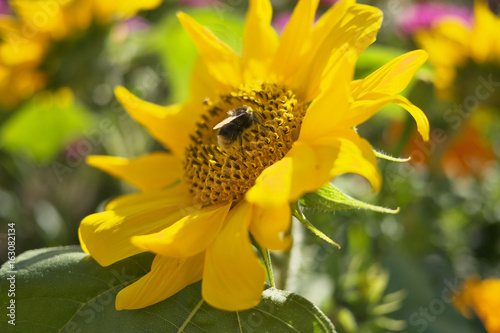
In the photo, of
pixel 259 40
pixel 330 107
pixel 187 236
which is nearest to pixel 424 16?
pixel 259 40

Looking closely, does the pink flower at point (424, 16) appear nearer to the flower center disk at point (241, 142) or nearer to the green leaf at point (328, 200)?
the flower center disk at point (241, 142)

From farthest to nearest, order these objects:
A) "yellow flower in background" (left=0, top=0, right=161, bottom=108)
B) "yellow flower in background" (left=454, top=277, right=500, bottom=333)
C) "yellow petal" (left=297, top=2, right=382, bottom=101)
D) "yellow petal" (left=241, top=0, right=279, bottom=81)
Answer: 1. "yellow flower in background" (left=0, top=0, right=161, bottom=108)
2. "yellow flower in background" (left=454, top=277, right=500, bottom=333)
3. "yellow petal" (left=241, top=0, right=279, bottom=81)
4. "yellow petal" (left=297, top=2, right=382, bottom=101)

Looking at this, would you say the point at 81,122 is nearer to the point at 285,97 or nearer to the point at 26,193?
the point at 26,193

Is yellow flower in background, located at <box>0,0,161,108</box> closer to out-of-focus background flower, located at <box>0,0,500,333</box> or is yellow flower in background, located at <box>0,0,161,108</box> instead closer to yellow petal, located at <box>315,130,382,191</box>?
out-of-focus background flower, located at <box>0,0,500,333</box>

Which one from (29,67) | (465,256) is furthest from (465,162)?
(29,67)

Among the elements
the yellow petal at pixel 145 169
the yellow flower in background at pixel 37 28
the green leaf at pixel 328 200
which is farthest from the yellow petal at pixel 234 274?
the yellow flower in background at pixel 37 28

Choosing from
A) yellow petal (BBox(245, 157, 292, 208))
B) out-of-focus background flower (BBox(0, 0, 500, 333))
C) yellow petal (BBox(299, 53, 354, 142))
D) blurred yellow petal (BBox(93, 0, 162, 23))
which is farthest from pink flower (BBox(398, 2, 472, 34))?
yellow petal (BBox(245, 157, 292, 208))
